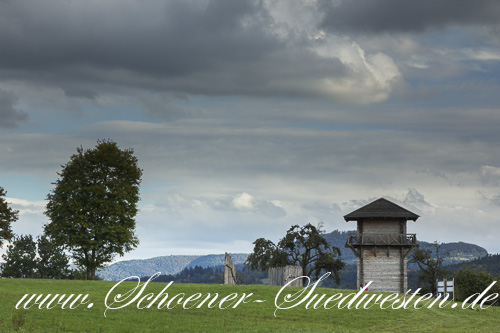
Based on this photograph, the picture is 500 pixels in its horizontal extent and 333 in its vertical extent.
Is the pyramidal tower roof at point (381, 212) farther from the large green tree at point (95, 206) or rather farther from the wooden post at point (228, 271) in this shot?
the large green tree at point (95, 206)

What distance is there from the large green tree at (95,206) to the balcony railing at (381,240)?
21860 mm

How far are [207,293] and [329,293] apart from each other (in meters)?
8.38

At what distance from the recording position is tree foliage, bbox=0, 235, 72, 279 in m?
89.6

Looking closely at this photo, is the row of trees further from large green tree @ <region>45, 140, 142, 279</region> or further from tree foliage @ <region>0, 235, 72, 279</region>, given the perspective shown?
tree foliage @ <region>0, 235, 72, 279</region>

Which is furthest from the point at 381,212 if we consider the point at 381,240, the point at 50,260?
the point at 50,260

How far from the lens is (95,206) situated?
6072 cm

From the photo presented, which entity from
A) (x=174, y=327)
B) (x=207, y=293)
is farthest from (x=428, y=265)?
(x=174, y=327)

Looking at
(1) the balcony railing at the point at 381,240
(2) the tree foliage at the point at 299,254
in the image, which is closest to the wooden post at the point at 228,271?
(1) the balcony railing at the point at 381,240

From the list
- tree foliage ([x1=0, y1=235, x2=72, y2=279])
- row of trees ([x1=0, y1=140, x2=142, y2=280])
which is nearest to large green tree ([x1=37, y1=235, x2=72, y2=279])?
tree foliage ([x1=0, y1=235, x2=72, y2=279])

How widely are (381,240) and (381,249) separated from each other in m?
1.16

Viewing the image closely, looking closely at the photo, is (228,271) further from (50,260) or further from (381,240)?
(50,260)

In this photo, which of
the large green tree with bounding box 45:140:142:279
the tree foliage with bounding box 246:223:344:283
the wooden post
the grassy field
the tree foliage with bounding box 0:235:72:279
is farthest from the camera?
the tree foliage with bounding box 0:235:72:279

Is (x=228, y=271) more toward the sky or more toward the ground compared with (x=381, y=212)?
more toward the ground

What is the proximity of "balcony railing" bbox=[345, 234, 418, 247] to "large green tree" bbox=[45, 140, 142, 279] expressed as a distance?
21860mm
